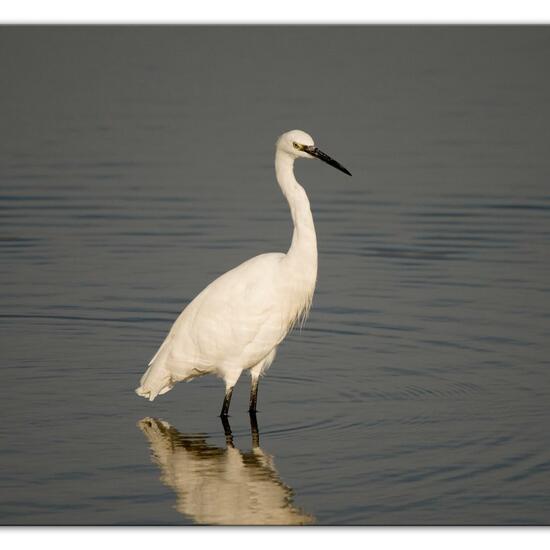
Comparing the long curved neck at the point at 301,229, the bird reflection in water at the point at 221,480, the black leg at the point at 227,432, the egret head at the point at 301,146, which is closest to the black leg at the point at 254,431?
the bird reflection in water at the point at 221,480

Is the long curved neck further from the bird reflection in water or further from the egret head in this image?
the bird reflection in water

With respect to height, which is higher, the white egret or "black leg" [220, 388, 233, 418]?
the white egret

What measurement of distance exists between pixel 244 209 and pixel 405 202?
152 centimetres

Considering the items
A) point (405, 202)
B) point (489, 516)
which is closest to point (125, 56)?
point (405, 202)

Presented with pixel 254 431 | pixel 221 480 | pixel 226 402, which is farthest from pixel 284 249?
pixel 221 480

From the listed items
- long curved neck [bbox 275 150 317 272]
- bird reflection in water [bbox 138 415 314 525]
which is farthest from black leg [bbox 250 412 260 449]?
long curved neck [bbox 275 150 317 272]

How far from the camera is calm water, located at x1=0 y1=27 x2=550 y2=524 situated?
6.36m

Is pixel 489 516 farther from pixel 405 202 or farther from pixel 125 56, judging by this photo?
pixel 125 56

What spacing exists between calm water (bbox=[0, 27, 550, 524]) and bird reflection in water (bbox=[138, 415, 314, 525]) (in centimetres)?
2

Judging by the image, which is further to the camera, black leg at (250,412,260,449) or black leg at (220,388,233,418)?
black leg at (220,388,233,418)

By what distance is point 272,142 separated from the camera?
14234 mm

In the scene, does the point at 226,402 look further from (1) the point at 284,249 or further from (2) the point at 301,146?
(1) the point at 284,249

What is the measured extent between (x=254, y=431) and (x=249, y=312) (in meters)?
0.68

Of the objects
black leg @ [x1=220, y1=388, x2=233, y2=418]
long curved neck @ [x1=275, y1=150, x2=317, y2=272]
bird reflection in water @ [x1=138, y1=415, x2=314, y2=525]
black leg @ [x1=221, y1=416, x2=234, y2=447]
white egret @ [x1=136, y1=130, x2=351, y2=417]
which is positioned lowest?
bird reflection in water @ [x1=138, y1=415, x2=314, y2=525]
